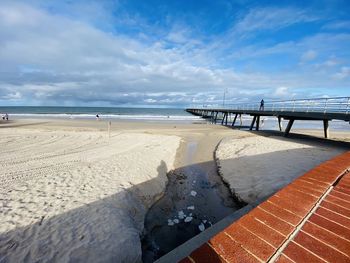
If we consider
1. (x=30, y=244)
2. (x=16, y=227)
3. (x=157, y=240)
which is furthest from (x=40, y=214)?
(x=157, y=240)

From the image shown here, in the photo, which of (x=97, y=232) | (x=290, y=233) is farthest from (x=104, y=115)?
(x=290, y=233)

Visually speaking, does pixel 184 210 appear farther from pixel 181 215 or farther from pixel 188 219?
pixel 188 219

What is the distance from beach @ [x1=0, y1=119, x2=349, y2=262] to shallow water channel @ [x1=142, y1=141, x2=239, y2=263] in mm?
235

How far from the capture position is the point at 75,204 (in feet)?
14.6

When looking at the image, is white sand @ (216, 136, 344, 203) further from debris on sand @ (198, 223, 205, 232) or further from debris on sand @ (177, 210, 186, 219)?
debris on sand @ (177, 210, 186, 219)

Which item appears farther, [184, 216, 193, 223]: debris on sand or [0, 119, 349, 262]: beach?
[184, 216, 193, 223]: debris on sand

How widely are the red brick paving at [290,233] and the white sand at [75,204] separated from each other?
2418 mm

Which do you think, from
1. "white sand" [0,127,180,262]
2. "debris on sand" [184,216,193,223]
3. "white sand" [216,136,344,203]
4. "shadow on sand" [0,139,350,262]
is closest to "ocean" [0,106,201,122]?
"white sand" [216,136,344,203]

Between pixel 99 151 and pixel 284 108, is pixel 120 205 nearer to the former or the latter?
pixel 99 151

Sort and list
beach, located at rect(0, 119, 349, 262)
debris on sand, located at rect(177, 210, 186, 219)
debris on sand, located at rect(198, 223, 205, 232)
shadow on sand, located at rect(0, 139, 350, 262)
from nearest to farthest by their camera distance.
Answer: shadow on sand, located at rect(0, 139, 350, 262) → beach, located at rect(0, 119, 349, 262) → debris on sand, located at rect(198, 223, 205, 232) → debris on sand, located at rect(177, 210, 186, 219)

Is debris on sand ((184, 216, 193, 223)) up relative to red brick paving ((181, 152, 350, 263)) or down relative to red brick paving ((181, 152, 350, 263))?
down

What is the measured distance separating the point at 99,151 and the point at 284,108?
15.8 metres

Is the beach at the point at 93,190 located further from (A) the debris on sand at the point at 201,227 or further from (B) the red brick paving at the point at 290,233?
(B) the red brick paving at the point at 290,233

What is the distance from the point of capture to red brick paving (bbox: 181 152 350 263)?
1.40m
